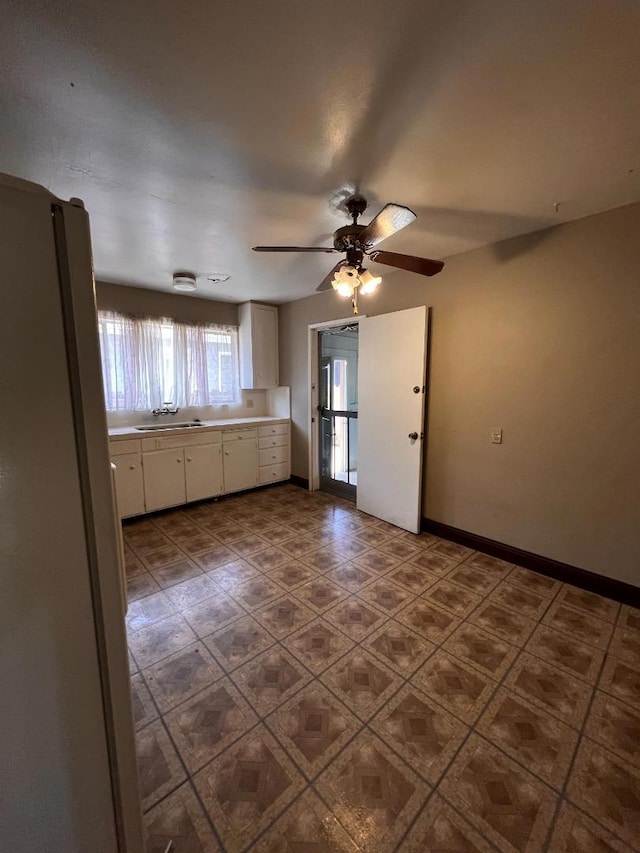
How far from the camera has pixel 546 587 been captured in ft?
7.80

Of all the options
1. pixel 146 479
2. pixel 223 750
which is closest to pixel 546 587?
pixel 223 750

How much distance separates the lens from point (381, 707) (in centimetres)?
151

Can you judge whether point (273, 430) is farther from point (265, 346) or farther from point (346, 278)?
point (346, 278)

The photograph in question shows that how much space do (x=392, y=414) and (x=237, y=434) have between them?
1909 millimetres

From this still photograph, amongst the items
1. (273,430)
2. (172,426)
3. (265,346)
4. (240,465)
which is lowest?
(240,465)

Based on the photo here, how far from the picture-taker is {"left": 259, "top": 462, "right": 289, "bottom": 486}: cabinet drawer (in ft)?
14.6

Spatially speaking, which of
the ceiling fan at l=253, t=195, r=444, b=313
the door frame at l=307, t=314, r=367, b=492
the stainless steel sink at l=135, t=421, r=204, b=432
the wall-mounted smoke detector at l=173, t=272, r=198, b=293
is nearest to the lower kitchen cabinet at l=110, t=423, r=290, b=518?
the stainless steel sink at l=135, t=421, r=204, b=432

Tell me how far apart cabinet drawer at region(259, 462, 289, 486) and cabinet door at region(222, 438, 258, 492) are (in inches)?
4.1

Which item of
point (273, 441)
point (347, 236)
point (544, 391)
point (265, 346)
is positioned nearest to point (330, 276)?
point (347, 236)

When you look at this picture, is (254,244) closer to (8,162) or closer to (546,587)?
(8,162)

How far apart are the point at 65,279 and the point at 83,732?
38.1 inches

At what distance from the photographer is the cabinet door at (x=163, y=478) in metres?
3.51

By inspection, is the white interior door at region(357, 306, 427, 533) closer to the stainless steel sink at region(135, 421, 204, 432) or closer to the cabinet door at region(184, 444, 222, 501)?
the cabinet door at region(184, 444, 222, 501)

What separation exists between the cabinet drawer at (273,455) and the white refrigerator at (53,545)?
362cm
